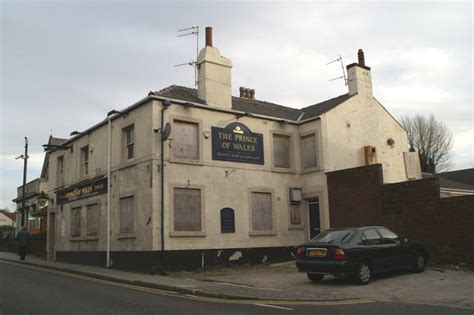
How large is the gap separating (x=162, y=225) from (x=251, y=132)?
622 centimetres

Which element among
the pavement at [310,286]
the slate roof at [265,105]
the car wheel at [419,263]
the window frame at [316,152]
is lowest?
Answer: the pavement at [310,286]

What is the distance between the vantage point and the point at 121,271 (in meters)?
18.0

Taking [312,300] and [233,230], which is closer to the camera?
[312,300]

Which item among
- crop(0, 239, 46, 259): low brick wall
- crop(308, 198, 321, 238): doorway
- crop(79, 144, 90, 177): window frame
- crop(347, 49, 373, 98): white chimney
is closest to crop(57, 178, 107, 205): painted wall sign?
crop(79, 144, 90, 177): window frame

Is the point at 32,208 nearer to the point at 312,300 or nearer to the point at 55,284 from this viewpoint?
the point at 55,284

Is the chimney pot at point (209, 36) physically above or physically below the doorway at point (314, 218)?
above

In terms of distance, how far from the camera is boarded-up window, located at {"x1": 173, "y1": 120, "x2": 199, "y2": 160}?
60.9 feet

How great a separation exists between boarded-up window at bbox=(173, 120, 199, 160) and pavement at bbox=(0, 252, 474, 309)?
186 inches

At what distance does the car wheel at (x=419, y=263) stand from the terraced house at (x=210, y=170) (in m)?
6.38

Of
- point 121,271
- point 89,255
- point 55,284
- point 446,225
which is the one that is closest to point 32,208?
point 89,255

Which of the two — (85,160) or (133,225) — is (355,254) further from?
(85,160)

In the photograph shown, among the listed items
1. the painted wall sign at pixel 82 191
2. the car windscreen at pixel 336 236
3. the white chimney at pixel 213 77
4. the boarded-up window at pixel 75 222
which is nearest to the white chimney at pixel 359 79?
the white chimney at pixel 213 77

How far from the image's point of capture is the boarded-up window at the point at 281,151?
2188 cm

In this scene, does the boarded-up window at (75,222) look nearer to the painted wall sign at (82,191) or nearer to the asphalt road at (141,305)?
the painted wall sign at (82,191)
